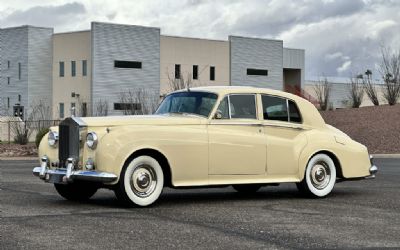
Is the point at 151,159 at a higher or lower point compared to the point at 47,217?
higher

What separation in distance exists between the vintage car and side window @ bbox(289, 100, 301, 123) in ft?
0.06

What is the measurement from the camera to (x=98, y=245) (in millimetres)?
7023

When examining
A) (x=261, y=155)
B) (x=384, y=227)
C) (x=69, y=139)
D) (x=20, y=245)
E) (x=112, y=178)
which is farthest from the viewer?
(x=261, y=155)

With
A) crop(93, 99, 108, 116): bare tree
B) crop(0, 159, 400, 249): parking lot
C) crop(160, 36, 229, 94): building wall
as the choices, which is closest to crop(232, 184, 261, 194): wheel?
crop(0, 159, 400, 249): parking lot

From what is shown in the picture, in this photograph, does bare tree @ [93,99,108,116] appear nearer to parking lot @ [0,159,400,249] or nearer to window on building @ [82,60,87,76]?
window on building @ [82,60,87,76]

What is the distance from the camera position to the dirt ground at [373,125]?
105 feet

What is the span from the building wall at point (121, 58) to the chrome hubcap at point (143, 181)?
54898mm

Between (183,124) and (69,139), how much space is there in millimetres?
1689

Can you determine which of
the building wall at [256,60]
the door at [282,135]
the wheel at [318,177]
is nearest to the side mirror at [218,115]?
the door at [282,135]

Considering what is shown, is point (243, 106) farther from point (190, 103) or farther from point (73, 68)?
point (73, 68)

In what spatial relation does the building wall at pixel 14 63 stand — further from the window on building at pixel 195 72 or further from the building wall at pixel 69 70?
the window on building at pixel 195 72

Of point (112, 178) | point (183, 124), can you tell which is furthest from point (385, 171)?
point (112, 178)

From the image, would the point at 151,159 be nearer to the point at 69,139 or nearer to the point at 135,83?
the point at 69,139

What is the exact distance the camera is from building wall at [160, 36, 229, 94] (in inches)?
2736
